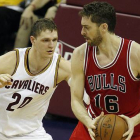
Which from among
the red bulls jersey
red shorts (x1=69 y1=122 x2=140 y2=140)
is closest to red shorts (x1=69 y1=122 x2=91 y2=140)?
red shorts (x1=69 y1=122 x2=140 y2=140)

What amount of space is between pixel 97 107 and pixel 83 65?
0.43m

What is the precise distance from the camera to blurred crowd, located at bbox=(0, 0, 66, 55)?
6.98 m

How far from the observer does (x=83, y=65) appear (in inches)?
181

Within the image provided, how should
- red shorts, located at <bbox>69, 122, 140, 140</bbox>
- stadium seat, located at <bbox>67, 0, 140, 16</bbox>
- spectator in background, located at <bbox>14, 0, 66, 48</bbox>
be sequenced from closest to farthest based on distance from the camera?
red shorts, located at <bbox>69, 122, 140, 140</bbox>
stadium seat, located at <bbox>67, 0, 140, 16</bbox>
spectator in background, located at <bbox>14, 0, 66, 48</bbox>

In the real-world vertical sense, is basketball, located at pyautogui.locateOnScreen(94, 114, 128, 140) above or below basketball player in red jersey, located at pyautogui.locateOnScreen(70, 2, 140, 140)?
below

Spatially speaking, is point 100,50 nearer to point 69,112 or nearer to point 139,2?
point 139,2

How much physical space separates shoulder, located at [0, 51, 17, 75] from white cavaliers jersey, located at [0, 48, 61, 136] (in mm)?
39

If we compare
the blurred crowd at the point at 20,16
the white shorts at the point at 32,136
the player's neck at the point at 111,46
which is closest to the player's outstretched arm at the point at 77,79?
the player's neck at the point at 111,46

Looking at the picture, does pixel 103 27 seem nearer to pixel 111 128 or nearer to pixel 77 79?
pixel 77 79

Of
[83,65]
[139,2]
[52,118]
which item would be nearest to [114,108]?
[83,65]

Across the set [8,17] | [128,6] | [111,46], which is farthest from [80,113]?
[8,17]

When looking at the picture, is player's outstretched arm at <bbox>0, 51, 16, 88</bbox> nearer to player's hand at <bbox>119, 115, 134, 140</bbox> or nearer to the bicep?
the bicep

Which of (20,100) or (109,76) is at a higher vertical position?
(109,76)

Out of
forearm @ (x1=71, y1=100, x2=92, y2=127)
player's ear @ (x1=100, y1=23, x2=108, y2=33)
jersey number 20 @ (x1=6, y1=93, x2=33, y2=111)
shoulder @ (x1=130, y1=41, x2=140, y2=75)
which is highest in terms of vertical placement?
player's ear @ (x1=100, y1=23, x2=108, y2=33)
